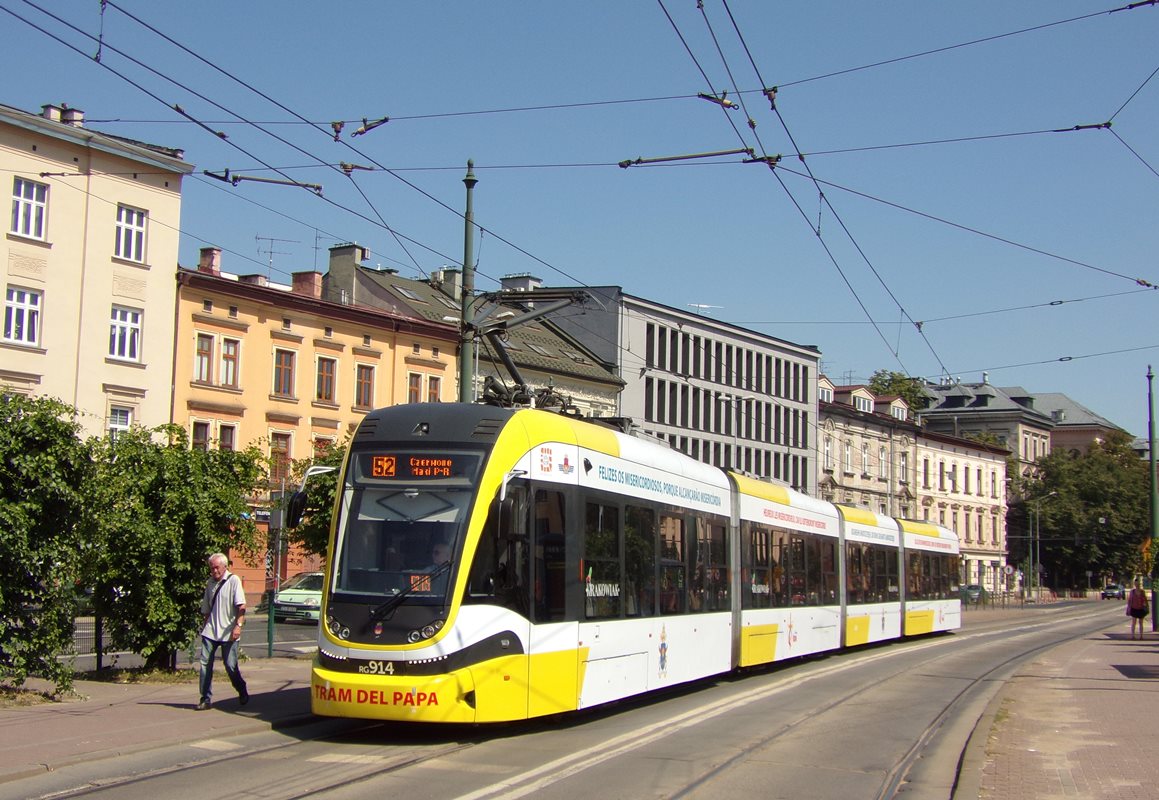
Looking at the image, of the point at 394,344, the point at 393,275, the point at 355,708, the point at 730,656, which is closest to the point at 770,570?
the point at 730,656

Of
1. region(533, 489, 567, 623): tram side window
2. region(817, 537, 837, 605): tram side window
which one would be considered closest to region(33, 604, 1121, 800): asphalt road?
region(533, 489, 567, 623): tram side window

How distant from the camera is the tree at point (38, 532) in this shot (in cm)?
1356

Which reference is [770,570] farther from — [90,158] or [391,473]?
[90,158]

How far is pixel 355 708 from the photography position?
11.9m

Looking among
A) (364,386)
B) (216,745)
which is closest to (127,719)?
(216,745)

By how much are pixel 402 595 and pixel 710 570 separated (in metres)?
Answer: 6.93

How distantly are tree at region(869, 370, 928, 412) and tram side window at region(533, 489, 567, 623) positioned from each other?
300ft

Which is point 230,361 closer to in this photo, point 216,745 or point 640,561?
point 640,561

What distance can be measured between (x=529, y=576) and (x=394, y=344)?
38005 mm

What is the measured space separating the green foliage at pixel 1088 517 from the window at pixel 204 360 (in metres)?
69.9

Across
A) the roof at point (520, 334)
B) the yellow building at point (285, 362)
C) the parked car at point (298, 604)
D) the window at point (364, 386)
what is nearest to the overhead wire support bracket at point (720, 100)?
the parked car at point (298, 604)

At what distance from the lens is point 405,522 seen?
489 inches

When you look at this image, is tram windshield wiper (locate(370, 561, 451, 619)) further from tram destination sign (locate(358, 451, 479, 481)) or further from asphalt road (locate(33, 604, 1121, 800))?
asphalt road (locate(33, 604, 1121, 800))

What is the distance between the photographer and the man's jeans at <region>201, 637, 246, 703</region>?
1379 cm
